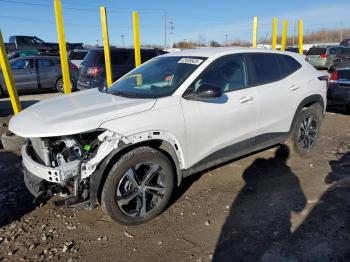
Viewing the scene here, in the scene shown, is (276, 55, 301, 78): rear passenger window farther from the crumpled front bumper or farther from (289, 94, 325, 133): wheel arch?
the crumpled front bumper

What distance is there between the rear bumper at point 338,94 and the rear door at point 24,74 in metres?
10.6

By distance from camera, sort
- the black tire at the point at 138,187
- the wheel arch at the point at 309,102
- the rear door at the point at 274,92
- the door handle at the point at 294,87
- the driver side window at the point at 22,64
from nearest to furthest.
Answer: the black tire at the point at 138,187 → the rear door at the point at 274,92 → the door handle at the point at 294,87 → the wheel arch at the point at 309,102 → the driver side window at the point at 22,64

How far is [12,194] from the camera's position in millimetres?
4117

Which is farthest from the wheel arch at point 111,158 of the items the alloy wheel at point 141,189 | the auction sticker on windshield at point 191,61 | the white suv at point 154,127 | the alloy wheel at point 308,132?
the alloy wheel at point 308,132

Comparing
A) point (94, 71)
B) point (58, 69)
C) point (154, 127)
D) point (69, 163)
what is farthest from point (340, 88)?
point (58, 69)

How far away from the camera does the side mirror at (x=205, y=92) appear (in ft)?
11.3

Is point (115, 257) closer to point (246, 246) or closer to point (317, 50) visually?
point (246, 246)

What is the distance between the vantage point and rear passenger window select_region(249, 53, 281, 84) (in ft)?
14.3

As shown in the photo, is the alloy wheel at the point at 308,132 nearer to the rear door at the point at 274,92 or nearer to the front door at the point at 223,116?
the rear door at the point at 274,92

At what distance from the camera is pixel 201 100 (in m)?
3.58

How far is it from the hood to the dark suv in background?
16.2 feet

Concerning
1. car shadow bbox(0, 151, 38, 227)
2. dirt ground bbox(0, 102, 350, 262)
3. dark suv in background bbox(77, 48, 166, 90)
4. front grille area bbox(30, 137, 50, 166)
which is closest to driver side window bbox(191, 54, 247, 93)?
dirt ground bbox(0, 102, 350, 262)

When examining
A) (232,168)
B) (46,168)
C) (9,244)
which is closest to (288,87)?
(232,168)

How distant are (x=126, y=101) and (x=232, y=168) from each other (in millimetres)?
2195
